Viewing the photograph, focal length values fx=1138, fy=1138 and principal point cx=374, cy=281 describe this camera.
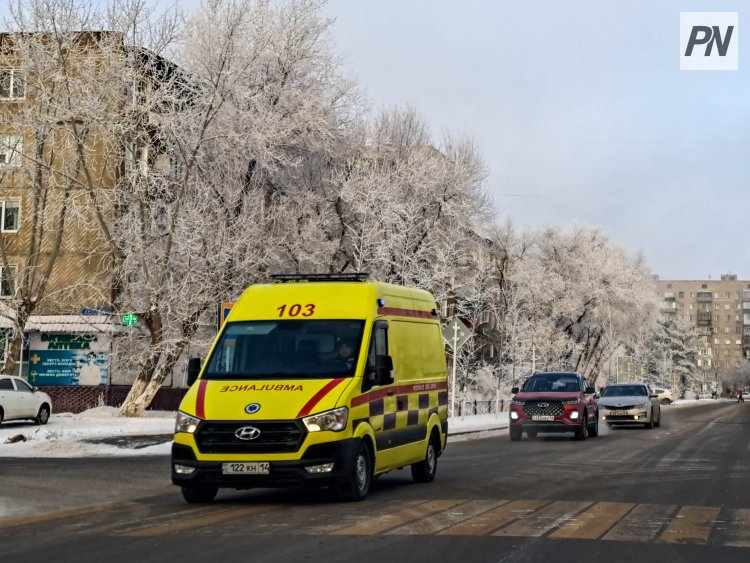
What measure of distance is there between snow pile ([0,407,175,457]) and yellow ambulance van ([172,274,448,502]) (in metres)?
10.1

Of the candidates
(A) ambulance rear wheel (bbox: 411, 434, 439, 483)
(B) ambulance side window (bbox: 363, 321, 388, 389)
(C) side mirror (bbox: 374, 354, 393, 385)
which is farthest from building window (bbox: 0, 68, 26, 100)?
(C) side mirror (bbox: 374, 354, 393, 385)

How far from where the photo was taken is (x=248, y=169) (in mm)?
35875

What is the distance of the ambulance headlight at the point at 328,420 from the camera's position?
12484 mm

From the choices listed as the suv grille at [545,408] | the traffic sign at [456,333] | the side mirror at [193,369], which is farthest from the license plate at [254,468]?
the traffic sign at [456,333]

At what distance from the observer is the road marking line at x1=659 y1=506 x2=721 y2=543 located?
1030 cm

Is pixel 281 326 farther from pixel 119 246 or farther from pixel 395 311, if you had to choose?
pixel 119 246

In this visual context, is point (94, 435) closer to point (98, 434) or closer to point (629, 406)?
point (98, 434)

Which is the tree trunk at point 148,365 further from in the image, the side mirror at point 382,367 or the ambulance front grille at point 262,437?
the ambulance front grille at point 262,437

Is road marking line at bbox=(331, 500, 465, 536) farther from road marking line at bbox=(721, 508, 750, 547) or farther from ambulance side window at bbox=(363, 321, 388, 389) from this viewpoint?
road marking line at bbox=(721, 508, 750, 547)

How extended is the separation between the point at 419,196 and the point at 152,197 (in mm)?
13660

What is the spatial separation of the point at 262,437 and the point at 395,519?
188cm

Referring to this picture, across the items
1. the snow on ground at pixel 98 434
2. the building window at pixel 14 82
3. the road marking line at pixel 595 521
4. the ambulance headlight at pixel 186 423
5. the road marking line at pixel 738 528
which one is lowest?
the snow on ground at pixel 98 434

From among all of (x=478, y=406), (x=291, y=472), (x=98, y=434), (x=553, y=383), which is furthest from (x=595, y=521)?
(x=478, y=406)

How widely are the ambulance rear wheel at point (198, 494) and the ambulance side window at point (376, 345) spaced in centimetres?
223
